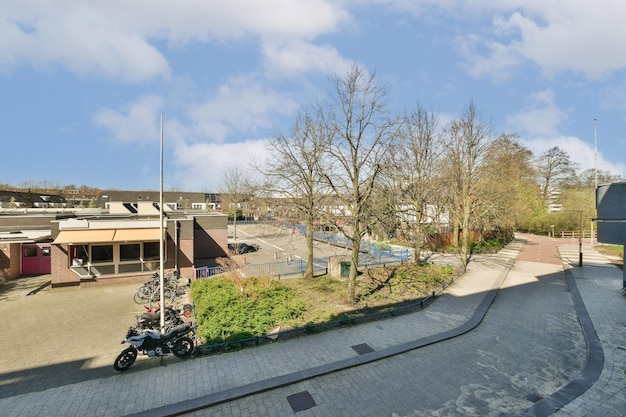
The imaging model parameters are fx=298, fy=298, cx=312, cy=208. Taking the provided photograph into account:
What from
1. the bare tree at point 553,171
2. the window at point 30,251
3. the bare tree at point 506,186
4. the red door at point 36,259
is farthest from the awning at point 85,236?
the bare tree at point 553,171

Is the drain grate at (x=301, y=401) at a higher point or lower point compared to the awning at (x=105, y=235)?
lower

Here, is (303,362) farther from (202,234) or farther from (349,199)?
(202,234)

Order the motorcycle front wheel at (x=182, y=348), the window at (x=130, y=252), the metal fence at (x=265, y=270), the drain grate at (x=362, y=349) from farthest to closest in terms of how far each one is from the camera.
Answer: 1. the window at (x=130, y=252)
2. the metal fence at (x=265, y=270)
3. the drain grate at (x=362, y=349)
4. the motorcycle front wheel at (x=182, y=348)

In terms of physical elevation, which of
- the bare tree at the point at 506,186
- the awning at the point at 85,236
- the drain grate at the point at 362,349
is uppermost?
the bare tree at the point at 506,186

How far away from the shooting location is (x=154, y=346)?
7910mm

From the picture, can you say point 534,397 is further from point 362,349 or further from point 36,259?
point 36,259

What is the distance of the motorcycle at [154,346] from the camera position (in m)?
7.58

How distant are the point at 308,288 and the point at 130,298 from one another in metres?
8.46

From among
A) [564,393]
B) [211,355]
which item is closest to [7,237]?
[211,355]

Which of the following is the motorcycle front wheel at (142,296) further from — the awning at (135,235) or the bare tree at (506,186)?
the bare tree at (506,186)

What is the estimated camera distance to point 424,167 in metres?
19.0

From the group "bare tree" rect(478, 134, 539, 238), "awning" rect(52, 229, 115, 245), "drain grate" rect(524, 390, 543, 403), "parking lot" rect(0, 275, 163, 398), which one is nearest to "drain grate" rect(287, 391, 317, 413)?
"drain grate" rect(524, 390, 543, 403)

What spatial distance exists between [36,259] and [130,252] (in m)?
7.16

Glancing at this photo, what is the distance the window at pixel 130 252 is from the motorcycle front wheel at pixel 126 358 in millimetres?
10793
